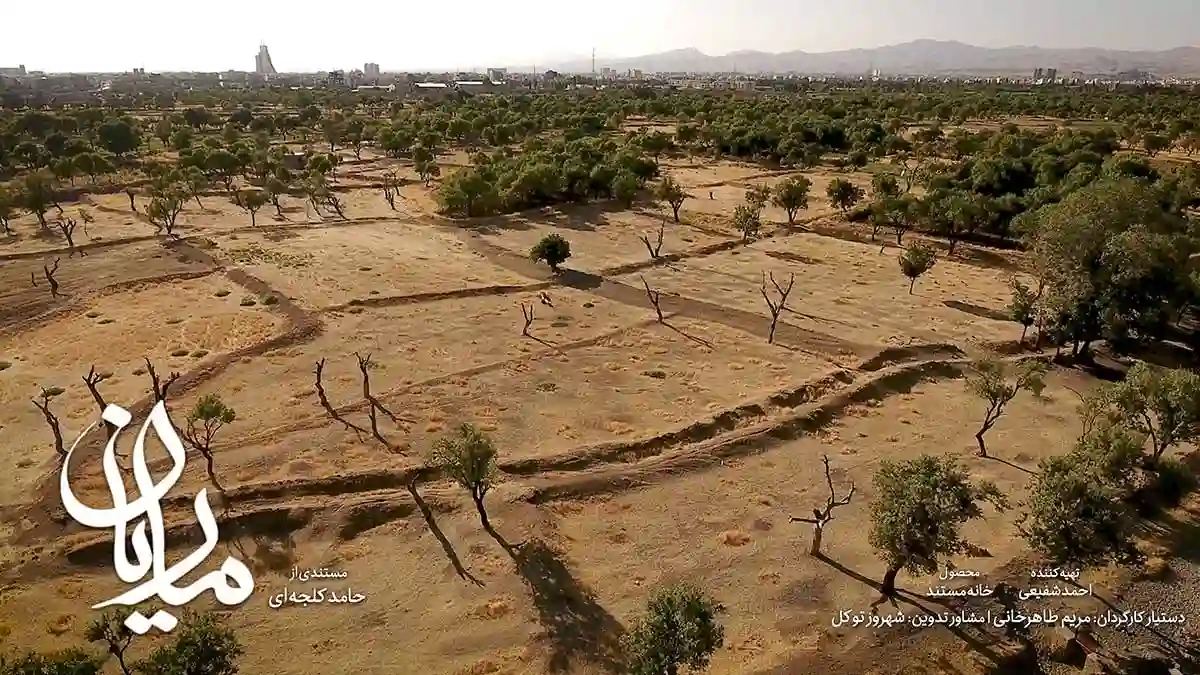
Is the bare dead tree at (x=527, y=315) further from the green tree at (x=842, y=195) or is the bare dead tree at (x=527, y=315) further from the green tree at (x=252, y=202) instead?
the green tree at (x=842, y=195)

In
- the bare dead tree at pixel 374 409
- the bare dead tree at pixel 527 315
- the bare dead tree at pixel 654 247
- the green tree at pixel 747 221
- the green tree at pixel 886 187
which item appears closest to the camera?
the bare dead tree at pixel 374 409

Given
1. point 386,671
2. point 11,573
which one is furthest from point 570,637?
point 11,573

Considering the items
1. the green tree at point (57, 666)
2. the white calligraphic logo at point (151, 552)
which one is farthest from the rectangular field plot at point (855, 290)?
the green tree at point (57, 666)

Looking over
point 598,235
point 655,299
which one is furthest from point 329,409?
point 598,235

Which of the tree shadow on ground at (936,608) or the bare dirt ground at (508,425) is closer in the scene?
the tree shadow on ground at (936,608)

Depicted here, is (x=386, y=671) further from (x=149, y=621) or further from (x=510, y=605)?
(x=149, y=621)

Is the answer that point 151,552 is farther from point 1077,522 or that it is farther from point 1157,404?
point 1157,404
